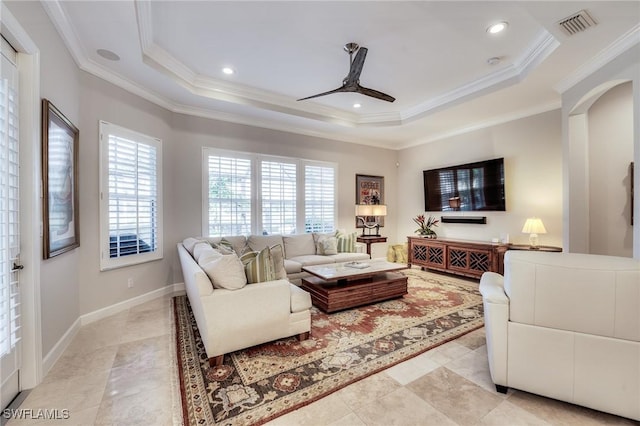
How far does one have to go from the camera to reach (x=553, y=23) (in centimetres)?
248

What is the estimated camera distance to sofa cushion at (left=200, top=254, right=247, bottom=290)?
228 cm

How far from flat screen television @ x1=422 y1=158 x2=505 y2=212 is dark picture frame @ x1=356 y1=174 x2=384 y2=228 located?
3.44 feet

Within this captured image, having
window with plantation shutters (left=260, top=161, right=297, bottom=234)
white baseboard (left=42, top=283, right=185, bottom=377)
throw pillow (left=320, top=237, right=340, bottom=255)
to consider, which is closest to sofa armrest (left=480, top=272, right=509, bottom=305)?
throw pillow (left=320, top=237, right=340, bottom=255)

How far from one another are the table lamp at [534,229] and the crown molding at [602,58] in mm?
1848

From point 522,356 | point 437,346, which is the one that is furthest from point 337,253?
point 522,356

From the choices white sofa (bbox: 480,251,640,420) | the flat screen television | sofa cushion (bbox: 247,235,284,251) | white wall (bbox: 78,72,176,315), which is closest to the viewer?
white sofa (bbox: 480,251,640,420)

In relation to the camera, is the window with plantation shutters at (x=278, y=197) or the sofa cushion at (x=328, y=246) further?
the window with plantation shutters at (x=278, y=197)

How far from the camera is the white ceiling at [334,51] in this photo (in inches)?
97.9

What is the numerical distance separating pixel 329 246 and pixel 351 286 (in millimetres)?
1653

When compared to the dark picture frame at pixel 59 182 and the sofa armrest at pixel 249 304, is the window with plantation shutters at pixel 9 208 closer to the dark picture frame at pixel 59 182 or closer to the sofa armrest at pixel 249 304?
the dark picture frame at pixel 59 182

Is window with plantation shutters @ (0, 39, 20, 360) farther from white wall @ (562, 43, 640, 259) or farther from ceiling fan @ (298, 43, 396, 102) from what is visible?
white wall @ (562, 43, 640, 259)

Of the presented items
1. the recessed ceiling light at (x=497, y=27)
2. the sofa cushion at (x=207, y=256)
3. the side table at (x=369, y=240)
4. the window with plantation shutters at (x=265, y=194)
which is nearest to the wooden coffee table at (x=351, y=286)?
the sofa cushion at (x=207, y=256)

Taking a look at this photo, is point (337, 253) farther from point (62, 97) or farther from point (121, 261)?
point (62, 97)

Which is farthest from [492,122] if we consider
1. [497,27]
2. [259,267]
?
[259,267]
